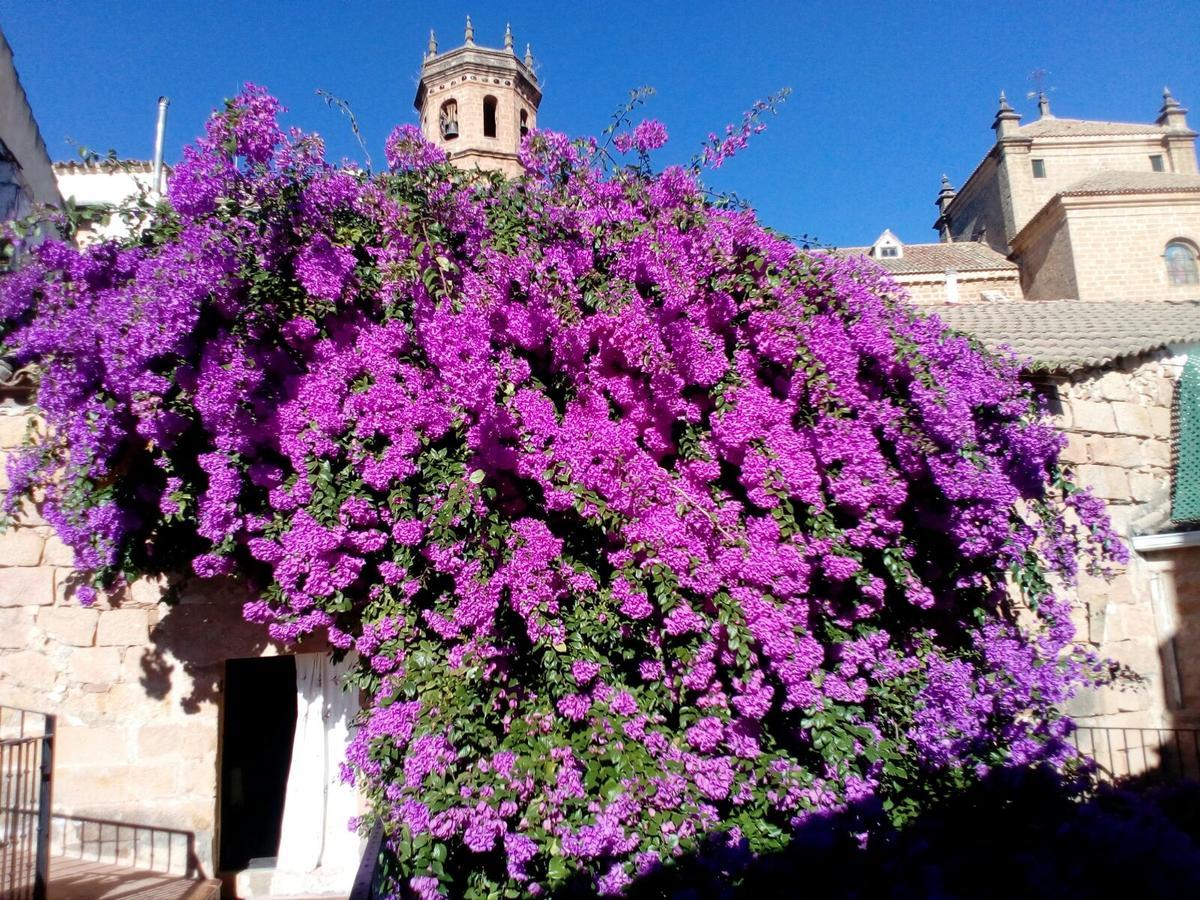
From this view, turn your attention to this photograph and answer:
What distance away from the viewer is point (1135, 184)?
2283 centimetres

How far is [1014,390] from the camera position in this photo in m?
4.71

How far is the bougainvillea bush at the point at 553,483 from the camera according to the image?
369cm

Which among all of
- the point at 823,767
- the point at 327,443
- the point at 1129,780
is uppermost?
the point at 327,443

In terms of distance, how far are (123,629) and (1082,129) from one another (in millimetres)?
36606

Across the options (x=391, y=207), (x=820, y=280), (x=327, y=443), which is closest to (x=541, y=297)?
(x=391, y=207)

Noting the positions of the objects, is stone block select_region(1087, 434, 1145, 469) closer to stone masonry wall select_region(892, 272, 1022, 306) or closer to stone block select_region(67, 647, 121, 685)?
stone block select_region(67, 647, 121, 685)

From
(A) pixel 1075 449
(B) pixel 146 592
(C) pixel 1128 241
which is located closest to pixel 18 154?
(B) pixel 146 592

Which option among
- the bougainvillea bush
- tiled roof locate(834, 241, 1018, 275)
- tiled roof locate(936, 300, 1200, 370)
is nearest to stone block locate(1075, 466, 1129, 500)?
tiled roof locate(936, 300, 1200, 370)

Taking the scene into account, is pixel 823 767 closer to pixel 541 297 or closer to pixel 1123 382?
pixel 541 297

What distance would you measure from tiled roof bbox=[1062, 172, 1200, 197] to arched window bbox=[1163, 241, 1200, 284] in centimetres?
168

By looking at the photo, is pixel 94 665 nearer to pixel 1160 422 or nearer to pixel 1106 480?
pixel 1106 480

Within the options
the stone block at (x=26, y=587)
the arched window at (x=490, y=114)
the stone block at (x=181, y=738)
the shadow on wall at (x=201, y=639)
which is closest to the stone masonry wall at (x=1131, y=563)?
the shadow on wall at (x=201, y=639)

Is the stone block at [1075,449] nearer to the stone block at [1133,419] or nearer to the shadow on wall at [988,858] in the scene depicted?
the stone block at [1133,419]

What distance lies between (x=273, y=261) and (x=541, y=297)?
1530 mm
